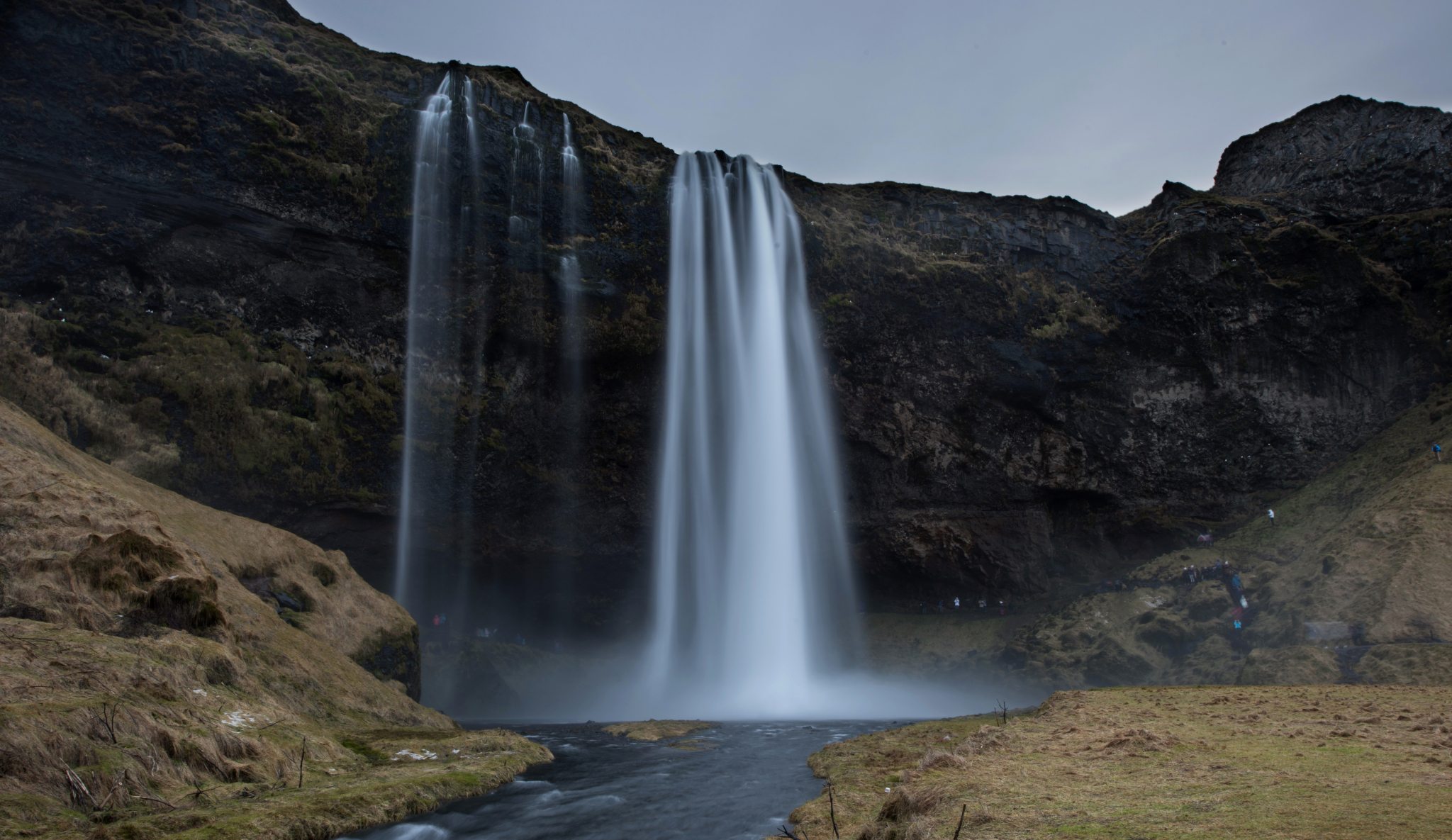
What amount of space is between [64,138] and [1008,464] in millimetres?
46150

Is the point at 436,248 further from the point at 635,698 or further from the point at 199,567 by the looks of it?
the point at 635,698

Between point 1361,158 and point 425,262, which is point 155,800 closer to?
point 425,262

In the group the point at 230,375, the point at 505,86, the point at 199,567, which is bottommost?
the point at 199,567

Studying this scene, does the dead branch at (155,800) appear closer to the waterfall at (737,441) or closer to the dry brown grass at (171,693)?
the dry brown grass at (171,693)

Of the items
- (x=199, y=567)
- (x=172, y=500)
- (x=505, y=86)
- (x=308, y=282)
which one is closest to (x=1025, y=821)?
(x=199, y=567)

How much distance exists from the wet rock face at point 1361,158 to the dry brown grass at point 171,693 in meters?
54.7

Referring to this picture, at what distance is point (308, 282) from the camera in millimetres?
31953

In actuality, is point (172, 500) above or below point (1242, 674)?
above

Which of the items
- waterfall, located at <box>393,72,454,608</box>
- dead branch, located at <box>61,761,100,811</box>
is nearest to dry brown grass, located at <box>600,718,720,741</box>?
dead branch, located at <box>61,761,100,811</box>

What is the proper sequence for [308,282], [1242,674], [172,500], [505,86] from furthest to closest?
[505,86]
[308,282]
[1242,674]
[172,500]

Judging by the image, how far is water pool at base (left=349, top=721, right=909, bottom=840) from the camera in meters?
11.2

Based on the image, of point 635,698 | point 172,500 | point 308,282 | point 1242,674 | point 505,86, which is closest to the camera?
point 172,500

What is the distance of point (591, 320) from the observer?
3553cm

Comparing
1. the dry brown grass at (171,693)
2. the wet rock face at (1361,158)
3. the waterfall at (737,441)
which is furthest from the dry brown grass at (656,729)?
the wet rock face at (1361,158)
